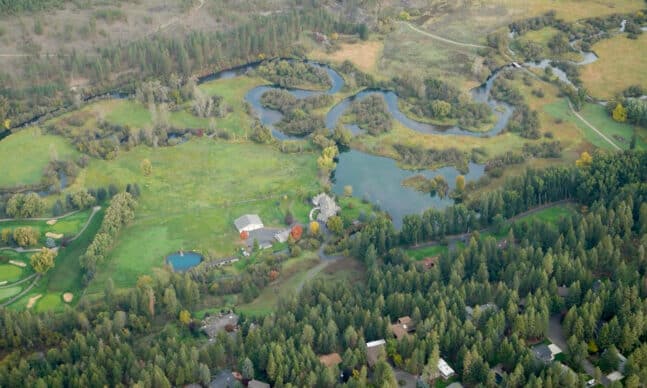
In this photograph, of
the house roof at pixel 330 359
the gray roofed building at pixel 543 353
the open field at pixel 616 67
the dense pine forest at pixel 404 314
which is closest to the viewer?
the dense pine forest at pixel 404 314

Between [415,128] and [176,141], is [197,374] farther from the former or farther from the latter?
[415,128]

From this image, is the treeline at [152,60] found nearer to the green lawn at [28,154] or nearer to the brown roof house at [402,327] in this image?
the green lawn at [28,154]

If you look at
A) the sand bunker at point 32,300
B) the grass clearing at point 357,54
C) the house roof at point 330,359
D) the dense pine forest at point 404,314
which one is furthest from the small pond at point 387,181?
the sand bunker at point 32,300

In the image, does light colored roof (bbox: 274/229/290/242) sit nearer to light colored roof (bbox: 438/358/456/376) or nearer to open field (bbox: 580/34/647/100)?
light colored roof (bbox: 438/358/456/376)

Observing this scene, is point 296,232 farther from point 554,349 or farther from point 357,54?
point 357,54

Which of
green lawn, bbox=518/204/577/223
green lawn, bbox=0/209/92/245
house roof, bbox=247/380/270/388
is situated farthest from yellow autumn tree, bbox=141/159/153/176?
green lawn, bbox=518/204/577/223

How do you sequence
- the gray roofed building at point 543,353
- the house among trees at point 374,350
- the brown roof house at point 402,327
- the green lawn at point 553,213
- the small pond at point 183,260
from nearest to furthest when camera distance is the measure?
the gray roofed building at point 543,353 → the house among trees at point 374,350 → the brown roof house at point 402,327 → the small pond at point 183,260 → the green lawn at point 553,213

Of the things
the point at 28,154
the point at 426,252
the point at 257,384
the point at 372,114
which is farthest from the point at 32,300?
the point at 372,114
